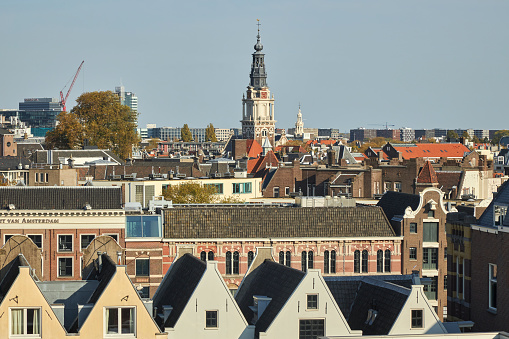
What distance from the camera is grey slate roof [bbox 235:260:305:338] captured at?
4669 centimetres

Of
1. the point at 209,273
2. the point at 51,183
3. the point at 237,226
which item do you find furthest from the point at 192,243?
the point at 51,183

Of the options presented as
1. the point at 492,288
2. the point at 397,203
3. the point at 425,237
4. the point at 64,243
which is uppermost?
the point at 397,203

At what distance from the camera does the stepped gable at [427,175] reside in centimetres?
12719

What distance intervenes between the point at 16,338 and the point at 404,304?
1595 cm

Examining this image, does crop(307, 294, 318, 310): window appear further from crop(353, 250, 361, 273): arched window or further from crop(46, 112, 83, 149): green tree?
crop(46, 112, 83, 149): green tree

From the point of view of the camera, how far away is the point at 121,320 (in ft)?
149

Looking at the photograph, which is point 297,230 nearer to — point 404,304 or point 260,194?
point 404,304

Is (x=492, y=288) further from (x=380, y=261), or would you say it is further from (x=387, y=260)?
(x=387, y=260)

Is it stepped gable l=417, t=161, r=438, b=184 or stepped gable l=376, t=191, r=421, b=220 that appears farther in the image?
stepped gable l=417, t=161, r=438, b=184

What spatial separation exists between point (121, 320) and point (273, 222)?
1221 inches

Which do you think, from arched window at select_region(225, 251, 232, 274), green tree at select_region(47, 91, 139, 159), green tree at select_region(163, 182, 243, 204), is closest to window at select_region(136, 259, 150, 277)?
arched window at select_region(225, 251, 232, 274)

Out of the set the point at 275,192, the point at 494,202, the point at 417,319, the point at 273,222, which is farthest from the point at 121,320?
the point at 275,192

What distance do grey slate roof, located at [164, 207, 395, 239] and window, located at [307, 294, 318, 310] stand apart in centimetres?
2757

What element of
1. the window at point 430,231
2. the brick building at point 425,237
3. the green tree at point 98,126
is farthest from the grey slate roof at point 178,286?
the green tree at point 98,126
